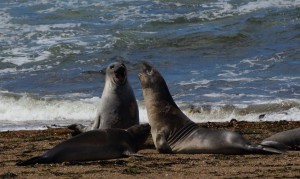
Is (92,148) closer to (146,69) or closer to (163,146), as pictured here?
(163,146)

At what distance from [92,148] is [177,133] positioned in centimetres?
125

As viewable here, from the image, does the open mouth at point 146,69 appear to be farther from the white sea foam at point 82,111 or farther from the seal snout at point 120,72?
the white sea foam at point 82,111

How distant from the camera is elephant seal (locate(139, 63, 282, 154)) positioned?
346 inches

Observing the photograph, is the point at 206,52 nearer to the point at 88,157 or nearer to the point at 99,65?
the point at 99,65

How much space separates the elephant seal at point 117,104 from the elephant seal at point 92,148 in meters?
1.18

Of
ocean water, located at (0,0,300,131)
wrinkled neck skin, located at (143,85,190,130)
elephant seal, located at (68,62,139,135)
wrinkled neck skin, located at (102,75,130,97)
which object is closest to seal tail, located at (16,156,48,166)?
wrinkled neck skin, located at (143,85,190,130)

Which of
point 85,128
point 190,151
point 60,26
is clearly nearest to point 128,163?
point 190,151

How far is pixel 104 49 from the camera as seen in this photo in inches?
869

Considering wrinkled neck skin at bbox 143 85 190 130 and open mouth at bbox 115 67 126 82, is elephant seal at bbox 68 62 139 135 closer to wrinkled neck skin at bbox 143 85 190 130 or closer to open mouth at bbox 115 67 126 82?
open mouth at bbox 115 67 126 82

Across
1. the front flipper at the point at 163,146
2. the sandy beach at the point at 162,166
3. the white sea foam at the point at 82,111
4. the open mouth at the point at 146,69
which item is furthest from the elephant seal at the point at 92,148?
the white sea foam at the point at 82,111

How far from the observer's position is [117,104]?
409 inches

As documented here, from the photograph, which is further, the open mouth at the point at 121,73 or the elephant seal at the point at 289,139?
the open mouth at the point at 121,73

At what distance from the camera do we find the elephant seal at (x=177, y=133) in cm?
878

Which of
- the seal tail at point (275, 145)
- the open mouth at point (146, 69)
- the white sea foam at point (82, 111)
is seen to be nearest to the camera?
the seal tail at point (275, 145)
